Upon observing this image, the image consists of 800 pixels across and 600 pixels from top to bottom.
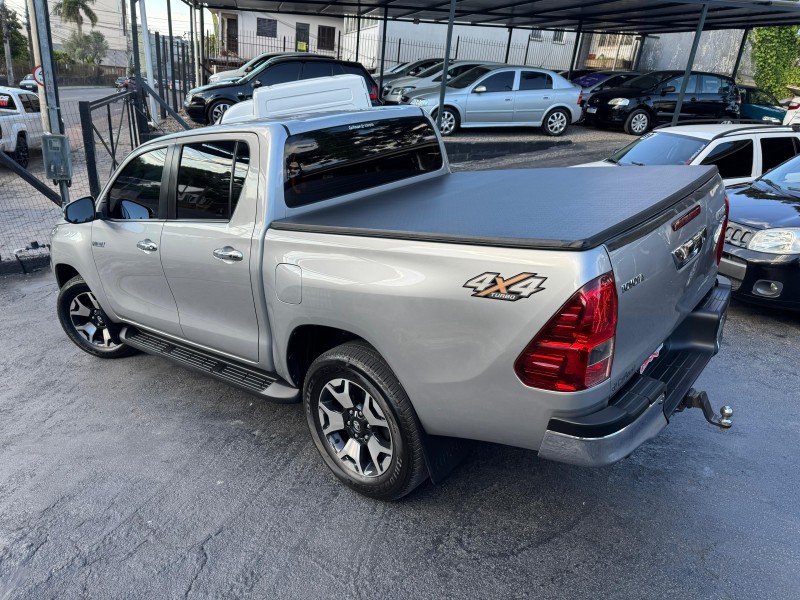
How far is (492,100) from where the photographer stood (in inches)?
545

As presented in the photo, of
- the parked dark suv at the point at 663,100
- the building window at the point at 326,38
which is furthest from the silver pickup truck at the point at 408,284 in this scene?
the building window at the point at 326,38

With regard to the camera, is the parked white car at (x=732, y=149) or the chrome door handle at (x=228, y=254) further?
the parked white car at (x=732, y=149)

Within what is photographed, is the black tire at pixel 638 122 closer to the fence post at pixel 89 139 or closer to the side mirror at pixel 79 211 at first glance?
the fence post at pixel 89 139

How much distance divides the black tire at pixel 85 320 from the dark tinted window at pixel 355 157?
2267 mm

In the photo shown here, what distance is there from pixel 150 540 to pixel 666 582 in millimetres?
2325

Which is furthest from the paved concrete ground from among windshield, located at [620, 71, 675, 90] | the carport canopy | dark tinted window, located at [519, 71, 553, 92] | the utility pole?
the utility pole

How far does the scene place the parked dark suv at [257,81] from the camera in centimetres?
1382

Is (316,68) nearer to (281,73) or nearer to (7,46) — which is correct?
(281,73)

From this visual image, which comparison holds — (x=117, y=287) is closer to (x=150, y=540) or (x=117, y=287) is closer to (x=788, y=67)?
(x=150, y=540)

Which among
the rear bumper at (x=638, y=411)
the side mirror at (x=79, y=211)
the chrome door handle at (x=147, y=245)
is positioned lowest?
the rear bumper at (x=638, y=411)

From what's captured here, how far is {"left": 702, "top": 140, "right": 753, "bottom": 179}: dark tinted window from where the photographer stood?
23.7ft

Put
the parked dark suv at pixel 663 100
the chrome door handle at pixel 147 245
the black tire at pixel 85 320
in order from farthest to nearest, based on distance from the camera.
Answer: the parked dark suv at pixel 663 100, the black tire at pixel 85 320, the chrome door handle at pixel 147 245

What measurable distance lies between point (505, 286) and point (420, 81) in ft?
48.1

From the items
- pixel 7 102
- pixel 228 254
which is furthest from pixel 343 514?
pixel 7 102
